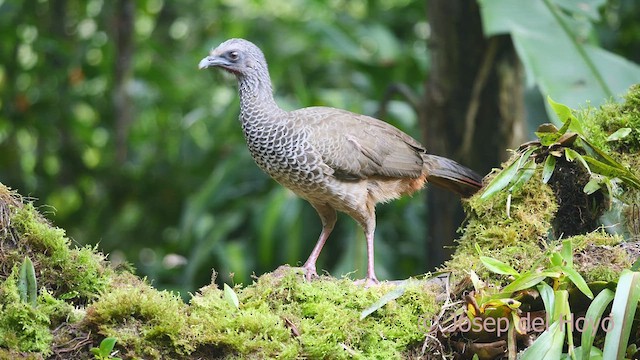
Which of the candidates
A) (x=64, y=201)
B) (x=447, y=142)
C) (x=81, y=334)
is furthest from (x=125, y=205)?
(x=81, y=334)

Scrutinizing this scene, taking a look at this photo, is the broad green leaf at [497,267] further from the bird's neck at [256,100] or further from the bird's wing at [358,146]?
the bird's neck at [256,100]

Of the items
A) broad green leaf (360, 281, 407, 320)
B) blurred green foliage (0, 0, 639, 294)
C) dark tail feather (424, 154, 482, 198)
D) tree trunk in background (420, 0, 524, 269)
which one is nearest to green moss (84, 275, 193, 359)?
broad green leaf (360, 281, 407, 320)

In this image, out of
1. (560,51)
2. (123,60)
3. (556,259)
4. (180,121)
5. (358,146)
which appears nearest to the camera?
(556,259)

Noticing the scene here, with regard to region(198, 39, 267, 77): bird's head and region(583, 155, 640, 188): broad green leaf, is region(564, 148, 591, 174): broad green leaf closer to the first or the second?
region(583, 155, 640, 188): broad green leaf

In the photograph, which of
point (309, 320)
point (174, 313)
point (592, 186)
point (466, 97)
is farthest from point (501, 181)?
point (466, 97)

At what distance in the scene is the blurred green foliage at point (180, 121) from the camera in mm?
7680

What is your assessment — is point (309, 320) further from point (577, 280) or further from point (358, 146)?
point (358, 146)

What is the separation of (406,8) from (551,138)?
19.6 feet

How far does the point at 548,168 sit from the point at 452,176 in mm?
1107

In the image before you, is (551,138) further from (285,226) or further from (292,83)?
(292,83)

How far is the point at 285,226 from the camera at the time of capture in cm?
740

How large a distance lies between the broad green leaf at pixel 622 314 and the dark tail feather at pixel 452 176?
6.45ft

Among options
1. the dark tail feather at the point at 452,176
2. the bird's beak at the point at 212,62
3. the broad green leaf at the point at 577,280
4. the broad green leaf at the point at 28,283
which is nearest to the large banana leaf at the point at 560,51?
the dark tail feather at the point at 452,176

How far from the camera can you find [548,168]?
370 cm
